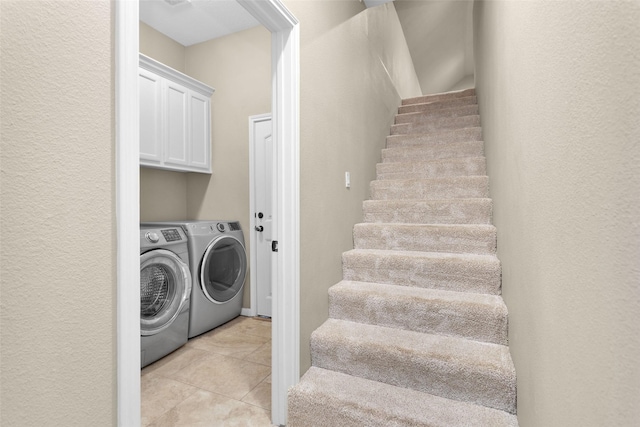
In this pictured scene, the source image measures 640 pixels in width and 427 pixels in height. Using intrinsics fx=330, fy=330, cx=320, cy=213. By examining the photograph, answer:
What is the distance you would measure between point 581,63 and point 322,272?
153 cm

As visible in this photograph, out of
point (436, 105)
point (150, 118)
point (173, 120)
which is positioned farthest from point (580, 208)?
point (436, 105)

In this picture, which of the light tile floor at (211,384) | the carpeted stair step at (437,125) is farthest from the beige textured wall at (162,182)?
the carpeted stair step at (437,125)

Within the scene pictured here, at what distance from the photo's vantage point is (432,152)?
10.1 feet

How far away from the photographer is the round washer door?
221 centimetres

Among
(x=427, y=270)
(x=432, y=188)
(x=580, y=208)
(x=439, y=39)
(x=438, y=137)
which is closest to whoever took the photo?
(x=580, y=208)

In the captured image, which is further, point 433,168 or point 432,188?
point 433,168

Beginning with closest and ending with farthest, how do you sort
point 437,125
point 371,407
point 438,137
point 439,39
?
point 371,407 < point 438,137 < point 437,125 < point 439,39

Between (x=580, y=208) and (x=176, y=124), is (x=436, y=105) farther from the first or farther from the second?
(x=580, y=208)

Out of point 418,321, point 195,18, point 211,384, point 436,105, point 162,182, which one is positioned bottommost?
point 211,384

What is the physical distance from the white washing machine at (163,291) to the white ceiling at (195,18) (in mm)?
1957

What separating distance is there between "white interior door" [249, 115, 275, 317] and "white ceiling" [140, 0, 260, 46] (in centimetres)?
92

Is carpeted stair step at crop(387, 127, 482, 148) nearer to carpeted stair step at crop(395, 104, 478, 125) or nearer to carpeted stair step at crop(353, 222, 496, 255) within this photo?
carpeted stair step at crop(395, 104, 478, 125)

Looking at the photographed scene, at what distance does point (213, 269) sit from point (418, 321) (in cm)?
185

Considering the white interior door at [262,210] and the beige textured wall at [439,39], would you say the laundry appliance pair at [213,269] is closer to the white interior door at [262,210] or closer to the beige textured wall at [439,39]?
the white interior door at [262,210]
